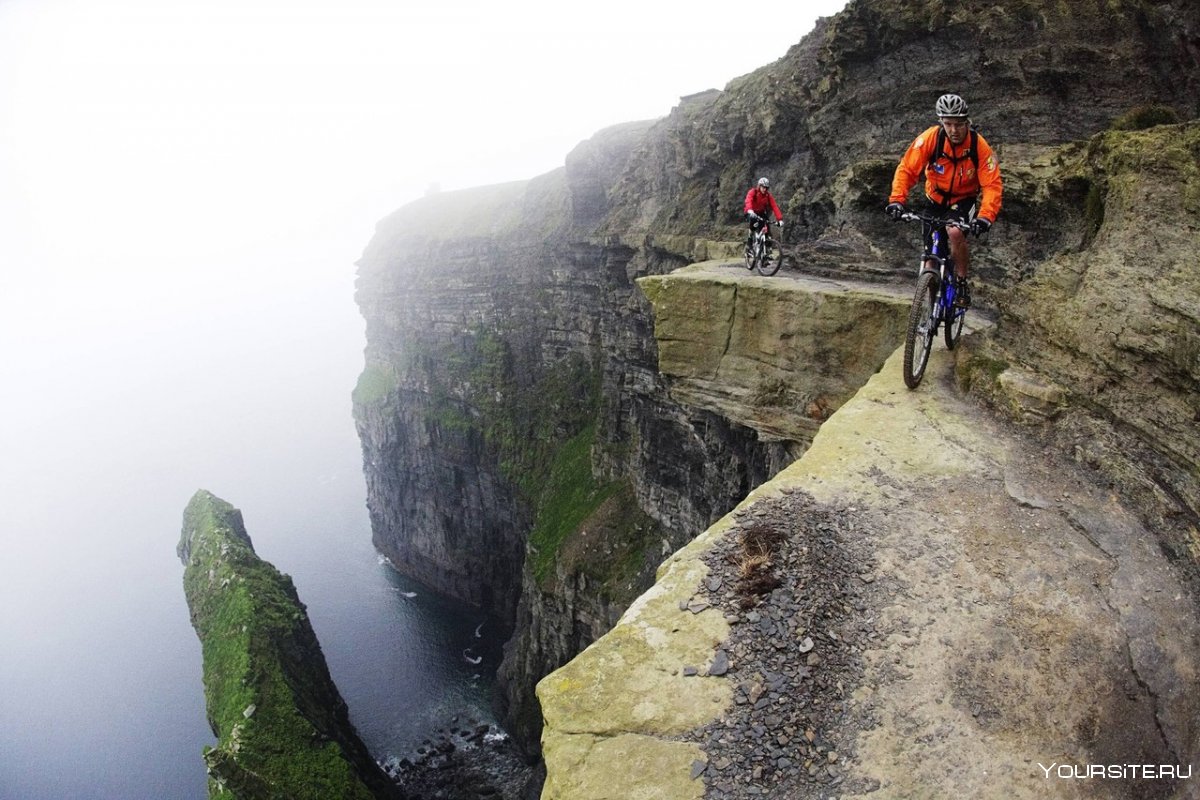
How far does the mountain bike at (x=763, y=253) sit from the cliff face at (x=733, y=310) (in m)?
0.69

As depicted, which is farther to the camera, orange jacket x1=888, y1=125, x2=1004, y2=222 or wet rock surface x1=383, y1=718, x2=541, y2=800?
wet rock surface x1=383, y1=718, x2=541, y2=800

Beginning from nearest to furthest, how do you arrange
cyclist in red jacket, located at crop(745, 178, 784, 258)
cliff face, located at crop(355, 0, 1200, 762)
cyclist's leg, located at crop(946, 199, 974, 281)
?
cliff face, located at crop(355, 0, 1200, 762) → cyclist's leg, located at crop(946, 199, 974, 281) → cyclist in red jacket, located at crop(745, 178, 784, 258)

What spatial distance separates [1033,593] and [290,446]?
489 feet

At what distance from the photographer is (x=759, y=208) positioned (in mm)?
19906

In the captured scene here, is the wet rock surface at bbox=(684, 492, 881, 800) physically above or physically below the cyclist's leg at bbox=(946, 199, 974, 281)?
below

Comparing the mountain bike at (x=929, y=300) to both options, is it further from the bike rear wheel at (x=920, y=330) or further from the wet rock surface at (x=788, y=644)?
the wet rock surface at (x=788, y=644)

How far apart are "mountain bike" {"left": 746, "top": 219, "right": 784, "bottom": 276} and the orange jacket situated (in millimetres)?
7734

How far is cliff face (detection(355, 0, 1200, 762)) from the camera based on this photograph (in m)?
9.94

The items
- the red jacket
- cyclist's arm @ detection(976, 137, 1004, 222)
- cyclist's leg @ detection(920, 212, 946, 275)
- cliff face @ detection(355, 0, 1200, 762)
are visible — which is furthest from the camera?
the red jacket

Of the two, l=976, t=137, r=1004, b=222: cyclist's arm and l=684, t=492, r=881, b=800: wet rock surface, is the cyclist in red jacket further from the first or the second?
l=684, t=492, r=881, b=800: wet rock surface

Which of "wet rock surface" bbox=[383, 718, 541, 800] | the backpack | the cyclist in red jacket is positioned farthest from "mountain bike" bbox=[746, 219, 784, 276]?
"wet rock surface" bbox=[383, 718, 541, 800]

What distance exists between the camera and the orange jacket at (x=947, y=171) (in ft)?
34.3

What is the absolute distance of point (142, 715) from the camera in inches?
2335

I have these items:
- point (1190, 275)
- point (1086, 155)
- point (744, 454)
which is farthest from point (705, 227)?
point (1190, 275)
